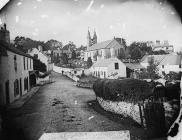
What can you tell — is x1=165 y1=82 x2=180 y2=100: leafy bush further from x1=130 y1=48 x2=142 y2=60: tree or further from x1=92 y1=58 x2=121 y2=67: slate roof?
x1=92 y1=58 x2=121 y2=67: slate roof

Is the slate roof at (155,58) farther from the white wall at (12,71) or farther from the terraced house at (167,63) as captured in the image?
the white wall at (12,71)

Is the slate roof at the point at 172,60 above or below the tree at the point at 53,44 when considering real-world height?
below

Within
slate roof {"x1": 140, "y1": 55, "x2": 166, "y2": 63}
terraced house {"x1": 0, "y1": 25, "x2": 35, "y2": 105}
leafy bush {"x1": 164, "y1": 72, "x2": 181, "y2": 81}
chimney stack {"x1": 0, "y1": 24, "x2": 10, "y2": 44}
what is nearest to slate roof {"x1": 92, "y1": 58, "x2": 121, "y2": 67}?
slate roof {"x1": 140, "y1": 55, "x2": 166, "y2": 63}

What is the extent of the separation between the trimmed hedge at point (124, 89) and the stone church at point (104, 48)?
27 cm

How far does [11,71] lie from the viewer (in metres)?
1.93

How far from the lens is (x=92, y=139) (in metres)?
1.76

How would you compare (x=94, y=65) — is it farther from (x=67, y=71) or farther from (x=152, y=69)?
(x=152, y=69)

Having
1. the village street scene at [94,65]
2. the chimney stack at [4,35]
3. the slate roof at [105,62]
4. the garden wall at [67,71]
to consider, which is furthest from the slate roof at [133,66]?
the chimney stack at [4,35]

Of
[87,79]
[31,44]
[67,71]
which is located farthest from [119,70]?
[31,44]

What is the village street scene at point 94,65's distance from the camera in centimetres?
179

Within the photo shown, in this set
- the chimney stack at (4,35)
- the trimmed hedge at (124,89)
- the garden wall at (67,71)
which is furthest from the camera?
the garden wall at (67,71)

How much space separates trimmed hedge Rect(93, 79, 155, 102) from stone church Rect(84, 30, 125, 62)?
0.90ft

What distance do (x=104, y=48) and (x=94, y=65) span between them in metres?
0.21

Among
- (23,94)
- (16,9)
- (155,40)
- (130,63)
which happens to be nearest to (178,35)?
(155,40)
